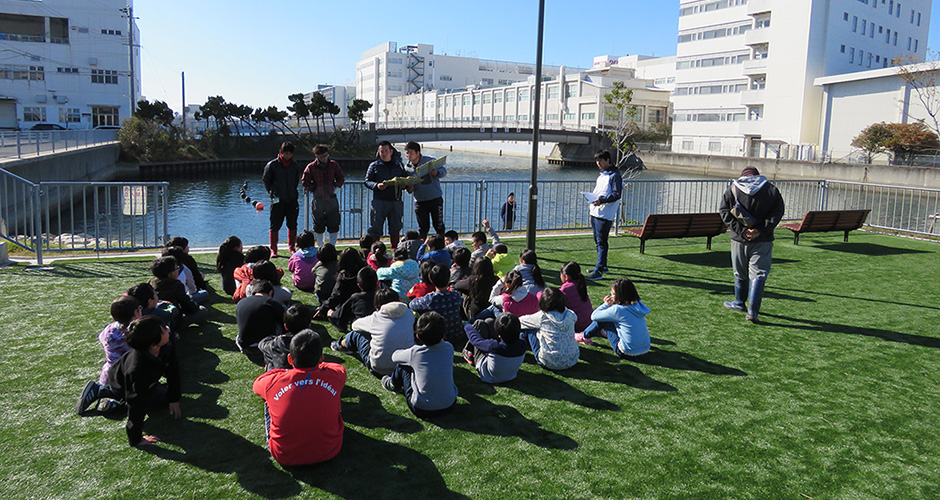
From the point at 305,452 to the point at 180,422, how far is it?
1208 millimetres

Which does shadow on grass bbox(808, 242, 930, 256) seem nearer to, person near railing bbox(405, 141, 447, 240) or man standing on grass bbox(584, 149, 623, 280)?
man standing on grass bbox(584, 149, 623, 280)

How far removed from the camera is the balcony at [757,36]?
58.8m

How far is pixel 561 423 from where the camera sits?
4.59m

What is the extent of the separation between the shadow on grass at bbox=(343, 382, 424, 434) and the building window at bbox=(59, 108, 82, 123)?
70.3 m

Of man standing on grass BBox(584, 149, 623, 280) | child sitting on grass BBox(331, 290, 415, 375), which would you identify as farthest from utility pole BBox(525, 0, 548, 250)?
child sitting on grass BBox(331, 290, 415, 375)

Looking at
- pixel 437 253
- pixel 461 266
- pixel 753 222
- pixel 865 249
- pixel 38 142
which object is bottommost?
pixel 865 249

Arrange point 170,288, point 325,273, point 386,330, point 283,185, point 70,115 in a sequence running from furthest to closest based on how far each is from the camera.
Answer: point 70,115
point 283,185
point 325,273
point 170,288
point 386,330

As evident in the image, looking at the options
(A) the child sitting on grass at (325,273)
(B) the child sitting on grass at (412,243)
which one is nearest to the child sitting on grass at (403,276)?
(A) the child sitting on grass at (325,273)

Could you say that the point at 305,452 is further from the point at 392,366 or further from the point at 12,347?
the point at 12,347

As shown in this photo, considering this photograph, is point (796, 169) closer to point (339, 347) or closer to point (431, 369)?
point (339, 347)

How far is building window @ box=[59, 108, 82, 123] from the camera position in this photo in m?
63.0

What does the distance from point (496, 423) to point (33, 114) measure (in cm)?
7336

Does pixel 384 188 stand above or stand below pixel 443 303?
above

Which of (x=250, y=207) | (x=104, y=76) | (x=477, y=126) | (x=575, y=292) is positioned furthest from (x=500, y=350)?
(x=104, y=76)
